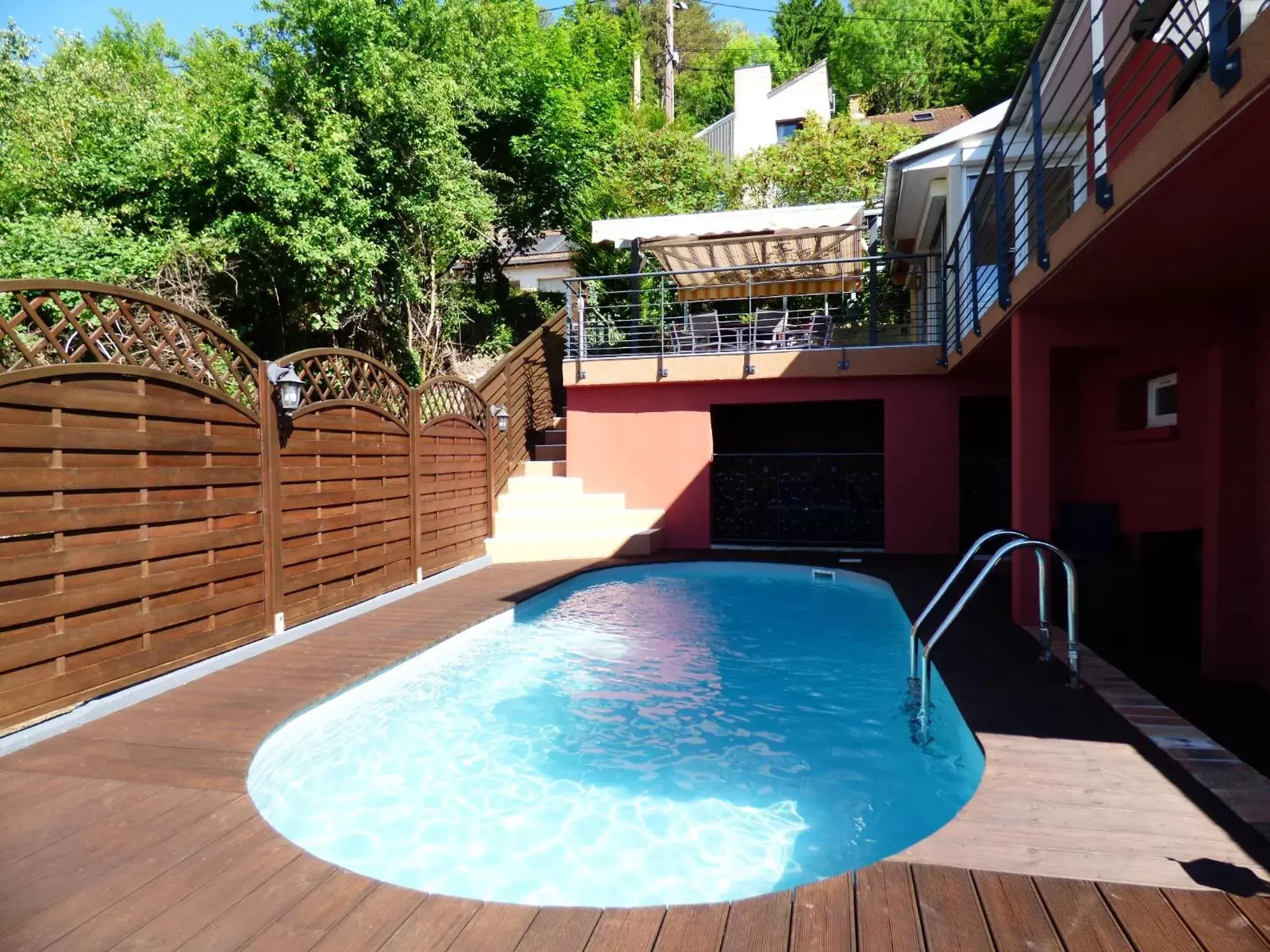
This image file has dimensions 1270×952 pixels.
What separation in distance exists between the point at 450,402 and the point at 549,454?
A: 12.2ft

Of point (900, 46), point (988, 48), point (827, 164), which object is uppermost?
point (900, 46)

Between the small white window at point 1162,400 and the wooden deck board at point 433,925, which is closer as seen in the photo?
the wooden deck board at point 433,925

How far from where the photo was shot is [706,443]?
1241cm

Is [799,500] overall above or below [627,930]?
above

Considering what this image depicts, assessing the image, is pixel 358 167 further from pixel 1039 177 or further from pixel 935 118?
pixel 935 118

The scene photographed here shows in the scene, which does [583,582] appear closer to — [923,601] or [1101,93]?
[923,601]

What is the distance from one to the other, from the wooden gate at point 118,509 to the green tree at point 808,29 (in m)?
36.3

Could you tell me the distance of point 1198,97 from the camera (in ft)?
9.27

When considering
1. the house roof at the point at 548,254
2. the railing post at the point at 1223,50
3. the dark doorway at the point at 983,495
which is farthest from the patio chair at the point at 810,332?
the railing post at the point at 1223,50

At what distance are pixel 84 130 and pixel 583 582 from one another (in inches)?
616

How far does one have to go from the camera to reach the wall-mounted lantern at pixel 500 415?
37.8 feet

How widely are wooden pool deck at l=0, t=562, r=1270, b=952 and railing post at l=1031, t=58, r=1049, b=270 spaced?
114 inches

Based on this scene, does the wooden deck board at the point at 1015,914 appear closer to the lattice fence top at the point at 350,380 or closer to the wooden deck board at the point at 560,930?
the wooden deck board at the point at 560,930

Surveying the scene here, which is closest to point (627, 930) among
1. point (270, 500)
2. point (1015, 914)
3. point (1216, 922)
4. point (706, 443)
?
point (1015, 914)
